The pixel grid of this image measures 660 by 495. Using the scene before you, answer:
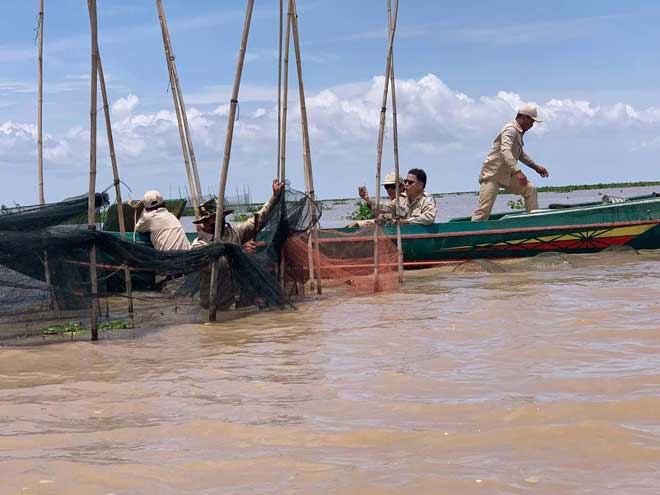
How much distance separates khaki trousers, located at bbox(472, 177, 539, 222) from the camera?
36.2ft

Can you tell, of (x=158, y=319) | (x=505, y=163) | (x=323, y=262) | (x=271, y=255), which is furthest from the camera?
(x=505, y=163)

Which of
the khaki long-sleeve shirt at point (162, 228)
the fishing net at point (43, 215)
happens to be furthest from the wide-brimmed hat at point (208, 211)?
the fishing net at point (43, 215)

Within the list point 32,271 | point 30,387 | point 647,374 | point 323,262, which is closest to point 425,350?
point 647,374

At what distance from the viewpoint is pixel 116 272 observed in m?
6.98

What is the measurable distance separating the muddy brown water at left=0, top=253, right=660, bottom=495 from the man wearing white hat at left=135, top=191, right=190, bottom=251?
1.46m

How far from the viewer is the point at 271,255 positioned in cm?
812

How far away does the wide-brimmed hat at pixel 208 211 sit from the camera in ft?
26.3

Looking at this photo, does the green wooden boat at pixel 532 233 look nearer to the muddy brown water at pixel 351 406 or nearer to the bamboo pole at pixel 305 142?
the bamboo pole at pixel 305 142

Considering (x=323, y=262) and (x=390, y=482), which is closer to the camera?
(x=390, y=482)

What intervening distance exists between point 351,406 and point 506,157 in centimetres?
703

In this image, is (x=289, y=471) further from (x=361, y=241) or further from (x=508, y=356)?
(x=361, y=241)

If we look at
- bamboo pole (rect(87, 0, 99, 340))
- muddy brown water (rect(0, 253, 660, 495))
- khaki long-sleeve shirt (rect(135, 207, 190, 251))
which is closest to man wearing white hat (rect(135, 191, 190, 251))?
khaki long-sleeve shirt (rect(135, 207, 190, 251))

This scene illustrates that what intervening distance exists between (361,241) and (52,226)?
3.56 meters

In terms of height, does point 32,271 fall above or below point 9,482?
above
